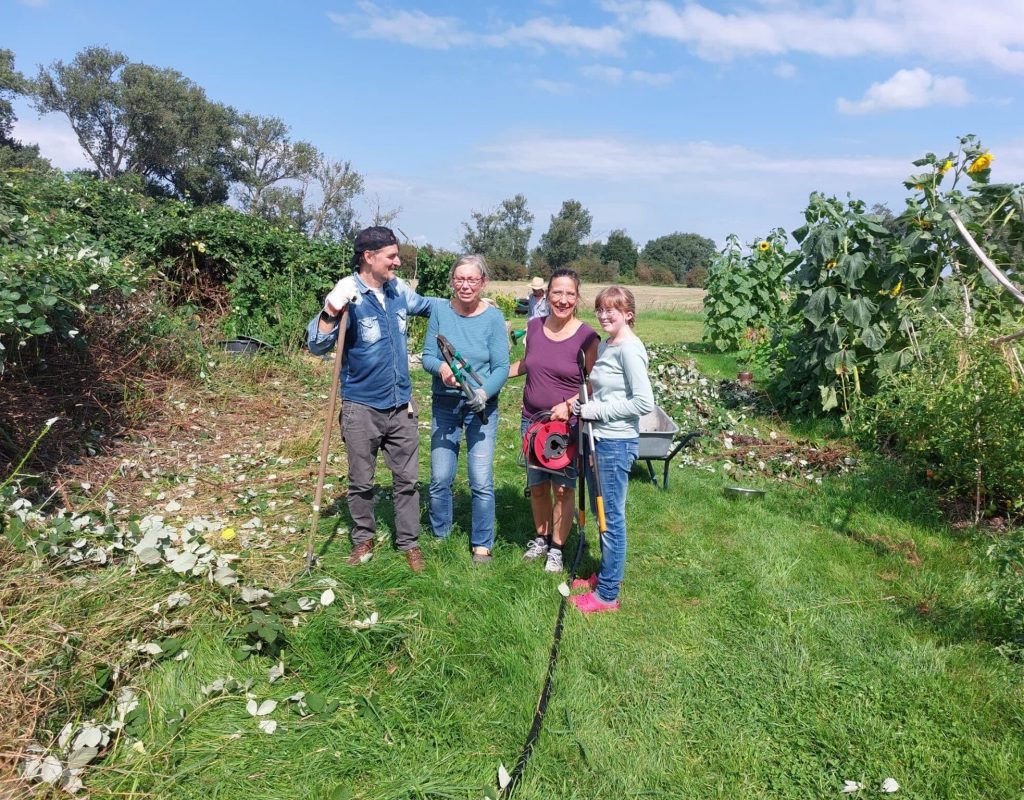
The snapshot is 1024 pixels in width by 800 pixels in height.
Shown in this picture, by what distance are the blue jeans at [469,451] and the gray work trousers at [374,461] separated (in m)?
0.14

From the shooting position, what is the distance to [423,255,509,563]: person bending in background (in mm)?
3674

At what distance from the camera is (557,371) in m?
3.79

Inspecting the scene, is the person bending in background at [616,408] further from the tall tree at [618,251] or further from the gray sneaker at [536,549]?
the tall tree at [618,251]

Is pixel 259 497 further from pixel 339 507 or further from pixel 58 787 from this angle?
pixel 58 787

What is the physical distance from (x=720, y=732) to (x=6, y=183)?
7244mm

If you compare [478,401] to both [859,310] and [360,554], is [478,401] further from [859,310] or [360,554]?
[859,310]

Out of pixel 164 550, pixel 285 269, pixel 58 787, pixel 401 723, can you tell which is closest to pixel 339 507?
pixel 164 550

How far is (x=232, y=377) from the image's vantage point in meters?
7.64

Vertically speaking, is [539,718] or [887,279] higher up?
[887,279]

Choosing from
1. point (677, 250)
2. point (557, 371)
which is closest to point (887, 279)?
point (557, 371)

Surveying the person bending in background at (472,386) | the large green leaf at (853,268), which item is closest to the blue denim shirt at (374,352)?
the person bending in background at (472,386)

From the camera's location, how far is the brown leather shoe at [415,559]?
3812 millimetres

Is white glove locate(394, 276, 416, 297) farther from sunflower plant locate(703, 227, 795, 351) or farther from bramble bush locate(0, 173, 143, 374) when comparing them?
sunflower plant locate(703, 227, 795, 351)

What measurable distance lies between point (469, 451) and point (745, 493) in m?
2.72
